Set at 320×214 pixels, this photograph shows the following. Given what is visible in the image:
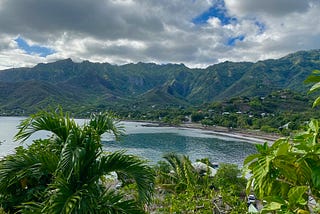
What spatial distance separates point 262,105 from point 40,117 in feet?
337

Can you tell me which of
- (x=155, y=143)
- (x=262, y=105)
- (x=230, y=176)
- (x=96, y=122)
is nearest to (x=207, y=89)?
(x=262, y=105)

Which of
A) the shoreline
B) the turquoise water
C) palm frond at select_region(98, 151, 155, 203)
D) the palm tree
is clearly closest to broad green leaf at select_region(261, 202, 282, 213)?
the palm tree

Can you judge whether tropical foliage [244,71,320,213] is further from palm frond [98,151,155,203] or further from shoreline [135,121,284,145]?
shoreline [135,121,284,145]

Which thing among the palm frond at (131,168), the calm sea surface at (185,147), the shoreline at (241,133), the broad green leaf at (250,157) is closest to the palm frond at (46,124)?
the palm frond at (131,168)

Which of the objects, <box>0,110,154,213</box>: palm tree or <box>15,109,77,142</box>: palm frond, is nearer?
<box>0,110,154,213</box>: palm tree

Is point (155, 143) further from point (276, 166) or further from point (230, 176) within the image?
point (276, 166)

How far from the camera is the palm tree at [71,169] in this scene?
2338 mm

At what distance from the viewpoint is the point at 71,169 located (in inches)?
92.5

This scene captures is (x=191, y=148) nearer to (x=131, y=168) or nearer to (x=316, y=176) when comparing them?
(x=131, y=168)

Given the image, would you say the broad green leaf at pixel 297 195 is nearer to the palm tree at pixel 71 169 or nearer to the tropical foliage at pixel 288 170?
the tropical foliage at pixel 288 170

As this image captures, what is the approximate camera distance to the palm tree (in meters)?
2.34

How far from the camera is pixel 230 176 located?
23328mm

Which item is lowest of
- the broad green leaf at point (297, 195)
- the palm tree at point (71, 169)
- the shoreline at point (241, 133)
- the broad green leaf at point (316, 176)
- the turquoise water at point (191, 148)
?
the turquoise water at point (191, 148)

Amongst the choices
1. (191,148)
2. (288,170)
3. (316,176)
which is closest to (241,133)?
(191,148)
